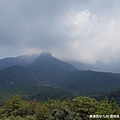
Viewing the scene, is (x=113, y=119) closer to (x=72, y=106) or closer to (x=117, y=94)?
(x=72, y=106)

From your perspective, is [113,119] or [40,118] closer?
[113,119]

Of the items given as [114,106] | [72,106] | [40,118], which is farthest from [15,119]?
[114,106]

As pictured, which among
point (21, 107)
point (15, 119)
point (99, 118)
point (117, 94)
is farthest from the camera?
point (117, 94)

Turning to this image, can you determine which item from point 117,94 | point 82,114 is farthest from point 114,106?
point 117,94

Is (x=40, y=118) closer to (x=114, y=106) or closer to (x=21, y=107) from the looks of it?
(x=21, y=107)

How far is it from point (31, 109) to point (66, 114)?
412 inches

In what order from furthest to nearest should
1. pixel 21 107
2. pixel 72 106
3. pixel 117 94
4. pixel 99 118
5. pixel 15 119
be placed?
1. pixel 117 94
2. pixel 21 107
3. pixel 72 106
4. pixel 15 119
5. pixel 99 118

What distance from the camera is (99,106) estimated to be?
43125 millimetres

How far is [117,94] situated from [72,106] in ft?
363

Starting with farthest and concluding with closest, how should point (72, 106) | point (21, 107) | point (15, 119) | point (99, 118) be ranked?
point (21, 107) < point (72, 106) < point (15, 119) < point (99, 118)

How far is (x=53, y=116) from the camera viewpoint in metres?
45.4

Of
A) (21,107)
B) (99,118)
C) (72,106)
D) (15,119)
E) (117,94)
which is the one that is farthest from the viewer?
(117,94)

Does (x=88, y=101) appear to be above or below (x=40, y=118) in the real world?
above

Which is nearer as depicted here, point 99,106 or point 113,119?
point 113,119
